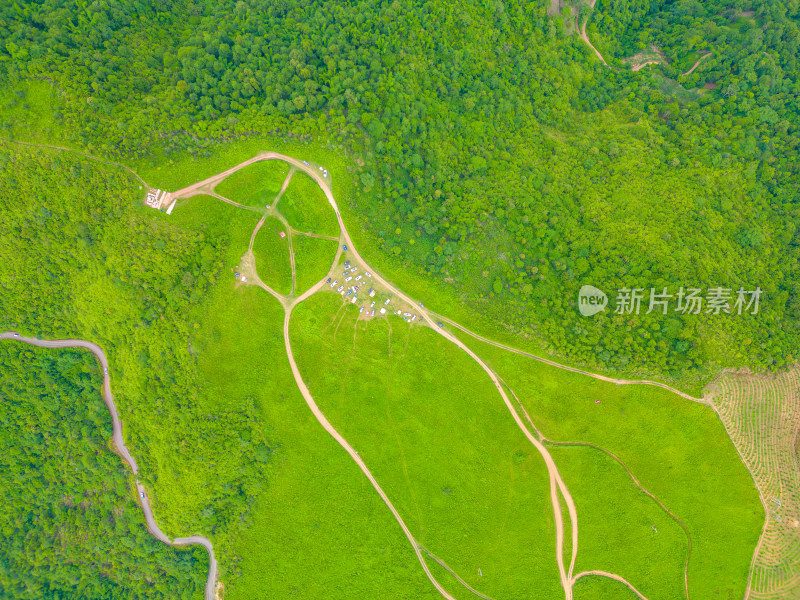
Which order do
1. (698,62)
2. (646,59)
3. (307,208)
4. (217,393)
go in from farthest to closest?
(646,59) < (698,62) < (307,208) < (217,393)

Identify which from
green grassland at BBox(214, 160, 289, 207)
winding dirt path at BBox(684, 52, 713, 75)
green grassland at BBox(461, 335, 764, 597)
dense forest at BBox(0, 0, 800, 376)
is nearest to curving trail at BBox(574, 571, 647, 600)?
green grassland at BBox(461, 335, 764, 597)

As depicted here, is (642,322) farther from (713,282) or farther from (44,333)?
(44,333)

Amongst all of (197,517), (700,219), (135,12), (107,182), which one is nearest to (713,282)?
(700,219)

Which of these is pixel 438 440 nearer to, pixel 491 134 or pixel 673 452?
pixel 673 452

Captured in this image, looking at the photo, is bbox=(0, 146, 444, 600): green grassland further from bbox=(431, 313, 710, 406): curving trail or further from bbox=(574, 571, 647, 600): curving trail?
bbox=(431, 313, 710, 406): curving trail

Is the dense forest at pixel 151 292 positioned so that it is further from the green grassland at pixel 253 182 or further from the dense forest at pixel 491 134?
the dense forest at pixel 491 134

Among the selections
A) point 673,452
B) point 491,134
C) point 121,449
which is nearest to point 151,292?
point 121,449
